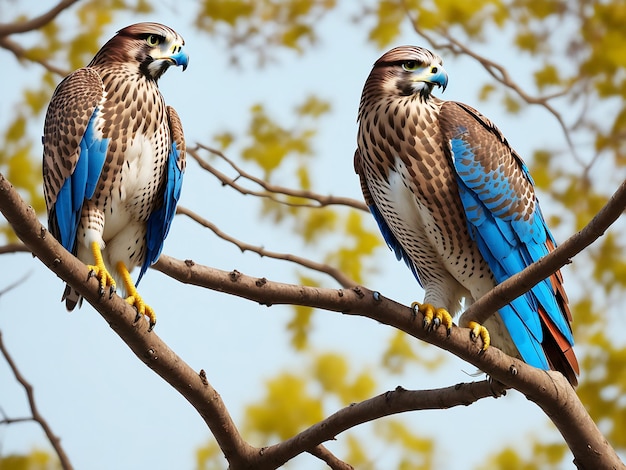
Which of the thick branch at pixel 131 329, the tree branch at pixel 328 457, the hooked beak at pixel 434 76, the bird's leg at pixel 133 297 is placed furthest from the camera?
the hooked beak at pixel 434 76

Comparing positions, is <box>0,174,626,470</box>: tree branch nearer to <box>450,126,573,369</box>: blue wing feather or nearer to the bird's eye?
<box>450,126,573,369</box>: blue wing feather

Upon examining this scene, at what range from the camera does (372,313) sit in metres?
→ 3.29

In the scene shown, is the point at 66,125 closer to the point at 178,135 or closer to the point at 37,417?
the point at 178,135

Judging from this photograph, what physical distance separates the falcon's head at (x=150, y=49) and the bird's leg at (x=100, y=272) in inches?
33.2

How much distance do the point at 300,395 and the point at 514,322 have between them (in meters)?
4.81

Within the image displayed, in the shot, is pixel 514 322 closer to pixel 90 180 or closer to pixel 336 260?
pixel 90 180

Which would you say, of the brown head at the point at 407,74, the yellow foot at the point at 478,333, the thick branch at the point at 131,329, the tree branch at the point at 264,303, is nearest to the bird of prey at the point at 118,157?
the tree branch at the point at 264,303

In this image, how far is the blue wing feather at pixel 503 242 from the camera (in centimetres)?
420

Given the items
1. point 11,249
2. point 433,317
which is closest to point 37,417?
point 11,249

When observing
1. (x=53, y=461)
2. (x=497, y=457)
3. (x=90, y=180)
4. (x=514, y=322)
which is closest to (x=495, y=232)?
(x=514, y=322)

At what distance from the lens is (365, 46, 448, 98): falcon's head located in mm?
4188

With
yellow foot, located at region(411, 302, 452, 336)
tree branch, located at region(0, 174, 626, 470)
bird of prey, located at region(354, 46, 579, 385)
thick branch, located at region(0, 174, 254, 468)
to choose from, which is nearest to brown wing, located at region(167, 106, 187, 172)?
tree branch, located at region(0, 174, 626, 470)

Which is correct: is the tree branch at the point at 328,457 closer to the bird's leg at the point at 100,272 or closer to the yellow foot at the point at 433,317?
the yellow foot at the point at 433,317

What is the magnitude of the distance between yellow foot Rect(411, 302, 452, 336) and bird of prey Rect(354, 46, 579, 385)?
44cm
